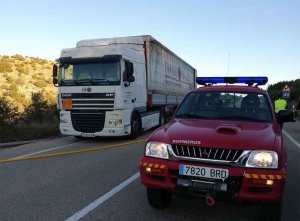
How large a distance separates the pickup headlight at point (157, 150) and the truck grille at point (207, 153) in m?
0.13

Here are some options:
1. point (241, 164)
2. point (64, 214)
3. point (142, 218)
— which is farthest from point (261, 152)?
point (64, 214)

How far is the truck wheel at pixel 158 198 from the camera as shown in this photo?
5.48 m

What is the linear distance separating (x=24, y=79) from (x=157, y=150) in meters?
43.4

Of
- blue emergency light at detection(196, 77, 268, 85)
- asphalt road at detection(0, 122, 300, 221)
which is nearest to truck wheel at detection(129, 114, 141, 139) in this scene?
asphalt road at detection(0, 122, 300, 221)

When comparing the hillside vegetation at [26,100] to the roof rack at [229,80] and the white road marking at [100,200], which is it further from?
the roof rack at [229,80]

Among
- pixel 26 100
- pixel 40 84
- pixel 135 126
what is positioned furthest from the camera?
pixel 40 84

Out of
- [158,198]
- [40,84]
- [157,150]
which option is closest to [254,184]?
[157,150]

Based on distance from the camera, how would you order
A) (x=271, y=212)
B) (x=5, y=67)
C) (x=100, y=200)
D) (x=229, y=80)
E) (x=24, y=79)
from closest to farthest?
(x=271, y=212) → (x=100, y=200) → (x=229, y=80) → (x=24, y=79) → (x=5, y=67)

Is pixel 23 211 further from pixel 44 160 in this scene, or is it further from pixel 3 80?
pixel 3 80

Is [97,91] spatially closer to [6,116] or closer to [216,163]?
[6,116]

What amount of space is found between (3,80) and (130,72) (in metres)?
34.0

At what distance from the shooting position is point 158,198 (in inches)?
217

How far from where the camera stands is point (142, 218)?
5.33 metres

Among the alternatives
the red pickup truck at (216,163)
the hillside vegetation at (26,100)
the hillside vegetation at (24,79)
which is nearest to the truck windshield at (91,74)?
the hillside vegetation at (26,100)
